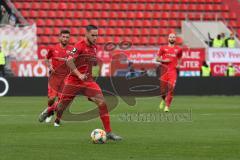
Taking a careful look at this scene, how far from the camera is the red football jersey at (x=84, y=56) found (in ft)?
48.0

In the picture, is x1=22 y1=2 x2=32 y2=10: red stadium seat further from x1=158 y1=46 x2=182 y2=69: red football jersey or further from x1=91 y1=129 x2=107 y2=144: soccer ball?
x1=91 y1=129 x2=107 y2=144: soccer ball

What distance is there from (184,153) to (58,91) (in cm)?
758

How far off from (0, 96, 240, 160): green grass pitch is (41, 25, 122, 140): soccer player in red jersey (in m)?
0.64

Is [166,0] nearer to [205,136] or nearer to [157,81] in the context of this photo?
[157,81]

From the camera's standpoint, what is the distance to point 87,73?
15.0 meters

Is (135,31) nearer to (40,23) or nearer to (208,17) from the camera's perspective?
(208,17)

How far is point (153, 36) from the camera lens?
4347 cm

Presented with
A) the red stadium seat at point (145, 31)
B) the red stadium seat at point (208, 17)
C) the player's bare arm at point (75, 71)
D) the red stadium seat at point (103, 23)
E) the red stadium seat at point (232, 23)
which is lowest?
the player's bare arm at point (75, 71)

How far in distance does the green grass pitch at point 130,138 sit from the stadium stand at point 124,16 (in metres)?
20.7

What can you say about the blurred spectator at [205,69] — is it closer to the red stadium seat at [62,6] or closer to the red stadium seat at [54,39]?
the red stadium seat at [54,39]

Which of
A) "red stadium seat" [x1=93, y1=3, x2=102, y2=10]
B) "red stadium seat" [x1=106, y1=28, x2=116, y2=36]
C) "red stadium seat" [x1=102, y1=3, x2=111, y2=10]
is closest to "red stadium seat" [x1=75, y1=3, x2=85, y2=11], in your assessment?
"red stadium seat" [x1=93, y1=3, x2=102, y2=10]

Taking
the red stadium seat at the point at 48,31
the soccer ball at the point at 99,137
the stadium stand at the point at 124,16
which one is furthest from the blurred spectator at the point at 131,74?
the soccer ball at the point at 99,137

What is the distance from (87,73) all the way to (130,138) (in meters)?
1.57

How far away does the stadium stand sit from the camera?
42.6 m
